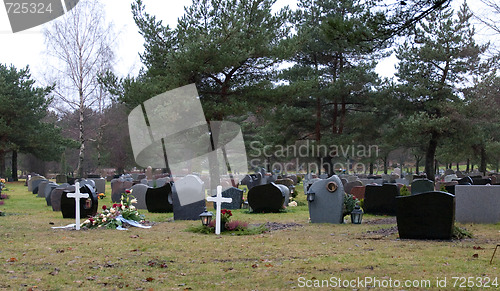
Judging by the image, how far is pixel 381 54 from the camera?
35.5m

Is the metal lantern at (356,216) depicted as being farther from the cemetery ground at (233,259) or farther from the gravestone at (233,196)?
the gravestone at (233,196)

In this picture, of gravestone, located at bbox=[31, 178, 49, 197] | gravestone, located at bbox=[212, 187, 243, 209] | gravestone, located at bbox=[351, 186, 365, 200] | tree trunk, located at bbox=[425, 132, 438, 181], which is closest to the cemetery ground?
gravestone, located at bbox=[212, 187, 243, 209]

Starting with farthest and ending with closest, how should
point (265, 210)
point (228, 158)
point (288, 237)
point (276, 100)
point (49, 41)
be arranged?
→ point (228, 158), point (49, 41), point (276, 100), point (265, 210), point (288, 237)

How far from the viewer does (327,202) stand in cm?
1308

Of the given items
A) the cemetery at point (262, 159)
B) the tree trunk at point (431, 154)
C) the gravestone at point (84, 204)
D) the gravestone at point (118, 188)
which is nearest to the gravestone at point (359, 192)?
the cemetery at point (262, 159)

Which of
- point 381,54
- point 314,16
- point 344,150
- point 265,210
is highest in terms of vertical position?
point 314,16

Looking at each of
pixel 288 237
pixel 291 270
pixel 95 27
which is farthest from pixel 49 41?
pixel 291 270

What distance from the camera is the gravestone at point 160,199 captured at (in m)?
16.7

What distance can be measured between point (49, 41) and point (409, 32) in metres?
29.9

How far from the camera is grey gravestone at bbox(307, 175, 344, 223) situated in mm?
12836

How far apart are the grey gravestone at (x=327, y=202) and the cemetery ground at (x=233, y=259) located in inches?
52.6

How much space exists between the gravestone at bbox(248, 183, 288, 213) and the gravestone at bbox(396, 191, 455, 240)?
291 inches

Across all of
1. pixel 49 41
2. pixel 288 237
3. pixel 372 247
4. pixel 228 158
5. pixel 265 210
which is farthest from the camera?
pixel 228 158

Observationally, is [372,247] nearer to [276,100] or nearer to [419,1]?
[419,1]
